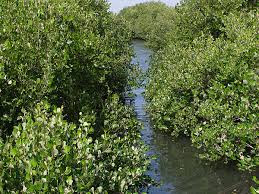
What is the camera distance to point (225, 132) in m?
18.5

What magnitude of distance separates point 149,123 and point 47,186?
1021 inches

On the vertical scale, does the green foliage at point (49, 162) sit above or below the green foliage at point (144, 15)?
below

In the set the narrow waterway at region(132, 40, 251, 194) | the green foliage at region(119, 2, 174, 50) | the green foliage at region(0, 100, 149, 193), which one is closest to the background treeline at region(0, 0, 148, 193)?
the green foliage at region(0, 100, 149, 193)

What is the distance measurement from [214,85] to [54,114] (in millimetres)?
10966

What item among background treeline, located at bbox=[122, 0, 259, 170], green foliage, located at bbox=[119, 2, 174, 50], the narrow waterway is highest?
green foliage, located at bbox=[119, 2, 174, 50]

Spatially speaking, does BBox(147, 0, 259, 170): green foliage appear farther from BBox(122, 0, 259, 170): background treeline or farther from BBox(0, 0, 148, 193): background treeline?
BBox(0, 0, 148, 193): background treeline

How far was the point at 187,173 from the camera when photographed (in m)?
Result: 22.0

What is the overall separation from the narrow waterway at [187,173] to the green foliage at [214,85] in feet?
3.24

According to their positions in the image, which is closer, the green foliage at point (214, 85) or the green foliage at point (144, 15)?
the green foliage at point (214, 85)

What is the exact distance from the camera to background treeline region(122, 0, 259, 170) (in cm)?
1631

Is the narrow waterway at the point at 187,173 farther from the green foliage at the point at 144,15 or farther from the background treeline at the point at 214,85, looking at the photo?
the green foliage at the point at 144,15

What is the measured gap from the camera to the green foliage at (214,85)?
641 inches

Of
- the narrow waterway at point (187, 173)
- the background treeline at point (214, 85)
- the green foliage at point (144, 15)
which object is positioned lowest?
the narrow waterway at point (187, 173)

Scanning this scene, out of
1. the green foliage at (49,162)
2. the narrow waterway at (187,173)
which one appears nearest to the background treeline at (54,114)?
the green foliage at (49,162)
